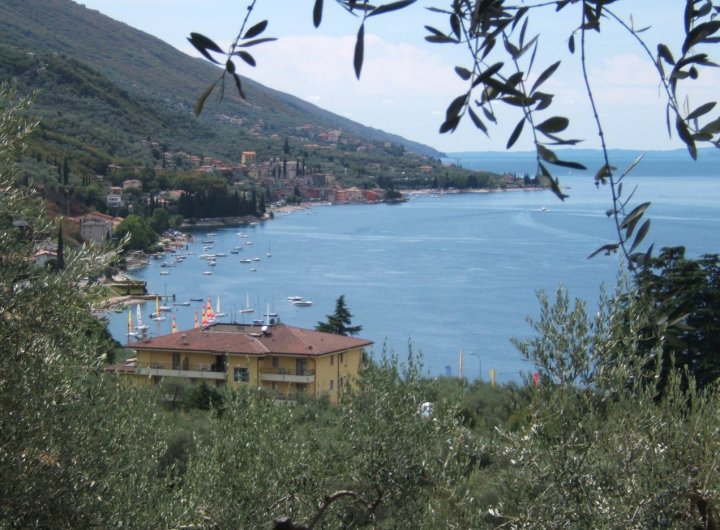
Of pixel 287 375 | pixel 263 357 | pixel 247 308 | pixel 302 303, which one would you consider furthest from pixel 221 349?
pixel 247 308

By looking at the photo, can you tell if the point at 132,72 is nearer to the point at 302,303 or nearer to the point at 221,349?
the point at 302,303

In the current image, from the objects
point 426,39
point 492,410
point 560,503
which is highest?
point 426,39

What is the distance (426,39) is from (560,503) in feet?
9.03

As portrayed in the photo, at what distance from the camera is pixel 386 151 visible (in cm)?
10681

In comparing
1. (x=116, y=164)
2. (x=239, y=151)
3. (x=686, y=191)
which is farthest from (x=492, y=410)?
(x=239, y=151)

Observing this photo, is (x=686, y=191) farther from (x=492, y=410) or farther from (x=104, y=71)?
(x=492, y=410)

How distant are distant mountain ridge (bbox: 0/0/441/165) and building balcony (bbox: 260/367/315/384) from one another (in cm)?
4745

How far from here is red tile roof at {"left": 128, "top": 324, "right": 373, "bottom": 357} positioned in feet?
57.9

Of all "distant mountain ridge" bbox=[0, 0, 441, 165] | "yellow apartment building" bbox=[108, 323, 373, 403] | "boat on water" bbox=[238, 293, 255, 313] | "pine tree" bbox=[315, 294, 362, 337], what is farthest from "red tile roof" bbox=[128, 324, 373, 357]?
"distant mountain ridge" bbox=[0, 0, 441, 165]

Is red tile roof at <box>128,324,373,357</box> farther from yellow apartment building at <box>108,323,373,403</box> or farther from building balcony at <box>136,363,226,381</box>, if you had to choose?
building balcony at <box>136,363,226,381</box>

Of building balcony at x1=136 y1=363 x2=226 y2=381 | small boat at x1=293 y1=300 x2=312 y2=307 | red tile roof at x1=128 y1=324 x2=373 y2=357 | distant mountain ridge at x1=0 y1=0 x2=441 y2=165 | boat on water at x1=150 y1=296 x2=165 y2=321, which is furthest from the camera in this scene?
distant mountain ridge at x1=0 y1=0 x2=441 y2=165

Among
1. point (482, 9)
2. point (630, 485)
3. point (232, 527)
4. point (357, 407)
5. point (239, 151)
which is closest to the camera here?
point (482, 9)

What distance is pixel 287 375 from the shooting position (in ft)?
57.3

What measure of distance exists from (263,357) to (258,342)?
0.45 m
